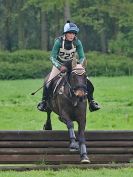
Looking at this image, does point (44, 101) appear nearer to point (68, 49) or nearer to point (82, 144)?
point (68, 49)

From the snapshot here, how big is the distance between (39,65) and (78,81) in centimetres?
3081

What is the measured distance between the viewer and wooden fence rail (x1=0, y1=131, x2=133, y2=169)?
1015 centimetres

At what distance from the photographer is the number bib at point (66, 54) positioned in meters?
10.4

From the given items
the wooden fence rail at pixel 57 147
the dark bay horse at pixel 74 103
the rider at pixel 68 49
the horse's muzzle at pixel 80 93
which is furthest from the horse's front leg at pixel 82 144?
the rider at pixel 68 49

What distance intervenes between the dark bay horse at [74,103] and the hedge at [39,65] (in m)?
29.5

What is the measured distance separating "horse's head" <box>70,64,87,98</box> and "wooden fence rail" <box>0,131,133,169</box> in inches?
42.5

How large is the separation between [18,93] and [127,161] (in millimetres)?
15546

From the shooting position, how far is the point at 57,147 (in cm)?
1024

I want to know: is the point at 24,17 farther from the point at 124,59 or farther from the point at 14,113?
the point at 14,113

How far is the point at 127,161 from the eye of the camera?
1030 centimetres

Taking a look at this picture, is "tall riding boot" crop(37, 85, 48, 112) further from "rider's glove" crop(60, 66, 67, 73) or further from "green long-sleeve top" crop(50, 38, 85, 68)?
"rider's glove" crop(60, 66, 67, 73)

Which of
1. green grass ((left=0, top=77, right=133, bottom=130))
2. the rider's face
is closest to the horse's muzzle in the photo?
the rider's face

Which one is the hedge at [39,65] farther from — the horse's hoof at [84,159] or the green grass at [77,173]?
the green grass at [77,173]

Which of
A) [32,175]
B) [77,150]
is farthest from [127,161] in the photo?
[32,175]
